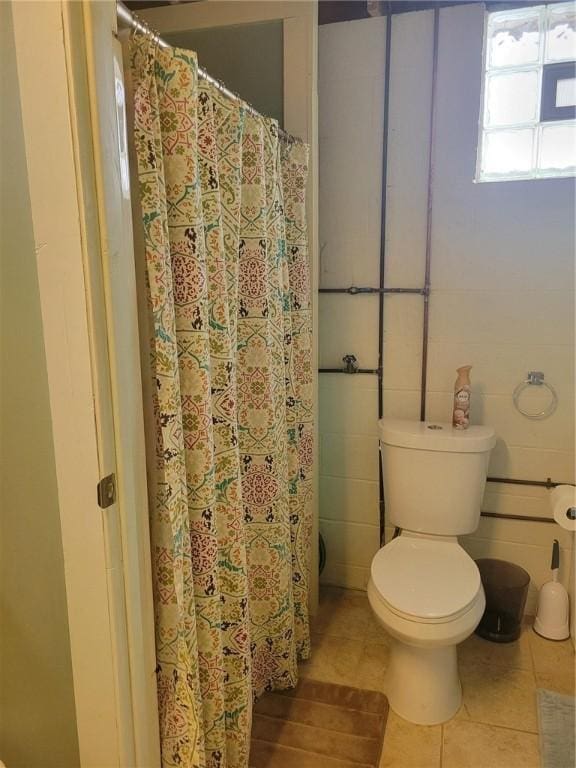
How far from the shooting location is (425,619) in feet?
4.92

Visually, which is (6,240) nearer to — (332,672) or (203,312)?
(203,312)

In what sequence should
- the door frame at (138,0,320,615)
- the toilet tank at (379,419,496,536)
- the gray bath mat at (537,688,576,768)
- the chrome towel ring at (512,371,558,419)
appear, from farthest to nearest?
the chrome towel ring at (512,371,558,419)
the toilet tank at (379,419,496,536)
the door frame at (138,0,320,615)
the gray bath mat at (537,688,576,768)

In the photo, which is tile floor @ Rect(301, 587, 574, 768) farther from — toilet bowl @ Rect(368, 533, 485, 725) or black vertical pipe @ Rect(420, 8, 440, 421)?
black vertical pipe @ Rect(420, 8, 440, 421)

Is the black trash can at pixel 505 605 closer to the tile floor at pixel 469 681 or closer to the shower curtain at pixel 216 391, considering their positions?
the tile floor at pixel 469 681

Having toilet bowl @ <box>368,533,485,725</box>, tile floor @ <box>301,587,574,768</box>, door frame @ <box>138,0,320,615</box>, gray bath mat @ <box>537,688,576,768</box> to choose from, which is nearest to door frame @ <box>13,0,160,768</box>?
toilet bowl @ <box>368,533,485,725</box>

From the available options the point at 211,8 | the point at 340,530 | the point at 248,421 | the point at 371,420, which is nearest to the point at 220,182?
the point at 248,421

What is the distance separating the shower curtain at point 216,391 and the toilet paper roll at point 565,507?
991 mm

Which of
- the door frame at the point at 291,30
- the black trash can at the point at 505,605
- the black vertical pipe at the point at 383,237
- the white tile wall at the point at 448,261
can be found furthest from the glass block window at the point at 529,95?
the black trash can at the point at 505,605

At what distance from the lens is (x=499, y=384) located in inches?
78.5

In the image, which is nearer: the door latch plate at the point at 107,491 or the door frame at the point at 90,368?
the door frame at the point at 90,368

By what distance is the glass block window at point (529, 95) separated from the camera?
5.95 feet

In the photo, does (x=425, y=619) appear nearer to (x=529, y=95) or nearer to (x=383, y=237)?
(x=383, y=237)

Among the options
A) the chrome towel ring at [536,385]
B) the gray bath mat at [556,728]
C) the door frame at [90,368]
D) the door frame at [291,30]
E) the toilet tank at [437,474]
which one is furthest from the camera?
the chrome towel ring at [536,385]

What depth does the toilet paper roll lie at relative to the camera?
185 cm
